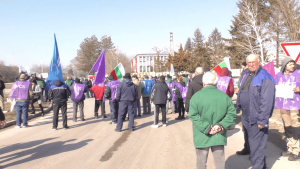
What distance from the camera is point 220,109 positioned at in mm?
3549

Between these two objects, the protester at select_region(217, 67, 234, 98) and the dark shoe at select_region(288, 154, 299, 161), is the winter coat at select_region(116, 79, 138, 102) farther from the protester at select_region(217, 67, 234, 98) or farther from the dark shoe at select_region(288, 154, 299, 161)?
the dark shoe at select_region(288, 154, 299, 161)

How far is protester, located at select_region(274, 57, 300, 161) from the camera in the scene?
5.14 meters

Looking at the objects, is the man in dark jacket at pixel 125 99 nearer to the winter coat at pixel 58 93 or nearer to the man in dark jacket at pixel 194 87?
the winter coat at pixel 58 93

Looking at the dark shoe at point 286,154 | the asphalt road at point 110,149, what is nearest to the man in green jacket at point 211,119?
the asphalt road at point 110,149

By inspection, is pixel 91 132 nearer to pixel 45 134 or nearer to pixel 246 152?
pixel 45 134

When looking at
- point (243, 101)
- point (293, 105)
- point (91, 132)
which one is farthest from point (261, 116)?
point (91, 132)

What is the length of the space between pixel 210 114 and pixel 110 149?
3703mm

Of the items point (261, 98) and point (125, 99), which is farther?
point (125, 99)

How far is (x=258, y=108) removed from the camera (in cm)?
411

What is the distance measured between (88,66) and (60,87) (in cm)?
6396

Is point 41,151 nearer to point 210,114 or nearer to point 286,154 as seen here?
point 210,114

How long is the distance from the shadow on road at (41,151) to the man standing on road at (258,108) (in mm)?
4539

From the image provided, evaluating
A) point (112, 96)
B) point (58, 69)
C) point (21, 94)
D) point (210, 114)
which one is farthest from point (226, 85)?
point (21, 94)

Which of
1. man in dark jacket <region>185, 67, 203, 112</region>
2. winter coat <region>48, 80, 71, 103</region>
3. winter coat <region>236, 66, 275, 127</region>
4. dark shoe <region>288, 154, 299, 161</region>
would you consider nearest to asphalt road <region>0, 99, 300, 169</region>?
dark shoe <region>288, 154, 299, 161</region>
